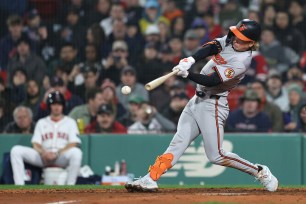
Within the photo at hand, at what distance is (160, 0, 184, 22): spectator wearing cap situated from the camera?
14.9 metres

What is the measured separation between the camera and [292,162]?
12.5 metres

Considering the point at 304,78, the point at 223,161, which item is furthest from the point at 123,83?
the point at 223,161

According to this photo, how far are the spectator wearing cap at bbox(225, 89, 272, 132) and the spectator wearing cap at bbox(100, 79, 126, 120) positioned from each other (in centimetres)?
159

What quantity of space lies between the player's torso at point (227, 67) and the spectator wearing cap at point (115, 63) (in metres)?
5.19

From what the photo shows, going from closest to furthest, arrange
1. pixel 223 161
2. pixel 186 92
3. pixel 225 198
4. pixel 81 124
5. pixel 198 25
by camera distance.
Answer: pixel 225 198 < pixel 223 161 < pixel 81 124 < pixel 186 92 < pixel 198 25

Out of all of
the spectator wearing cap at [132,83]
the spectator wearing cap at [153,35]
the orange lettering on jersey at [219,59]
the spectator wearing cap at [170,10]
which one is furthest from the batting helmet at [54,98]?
the orange lettering on jersey at [219,59]

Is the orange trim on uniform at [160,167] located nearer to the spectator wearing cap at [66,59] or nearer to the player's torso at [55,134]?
the player's torso at [55,134]

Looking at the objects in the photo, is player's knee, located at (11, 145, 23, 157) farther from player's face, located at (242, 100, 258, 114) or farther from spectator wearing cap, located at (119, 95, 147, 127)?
player's face, located at (242, 100, 258, 114)

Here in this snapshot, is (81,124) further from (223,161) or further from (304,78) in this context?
(223,161)

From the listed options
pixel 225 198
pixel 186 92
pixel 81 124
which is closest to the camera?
pixel 225 198

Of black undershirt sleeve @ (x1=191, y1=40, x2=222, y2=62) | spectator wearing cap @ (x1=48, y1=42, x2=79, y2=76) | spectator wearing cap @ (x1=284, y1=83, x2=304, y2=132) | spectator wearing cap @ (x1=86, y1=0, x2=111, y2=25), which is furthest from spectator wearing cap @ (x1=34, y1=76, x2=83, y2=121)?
black undershirt sleeve @ (x1=191, y1=40, x2=222, y2=62)

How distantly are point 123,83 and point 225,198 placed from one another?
5938 millimetres

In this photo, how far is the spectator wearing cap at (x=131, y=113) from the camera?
13.0 m

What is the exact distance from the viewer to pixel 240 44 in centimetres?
855
